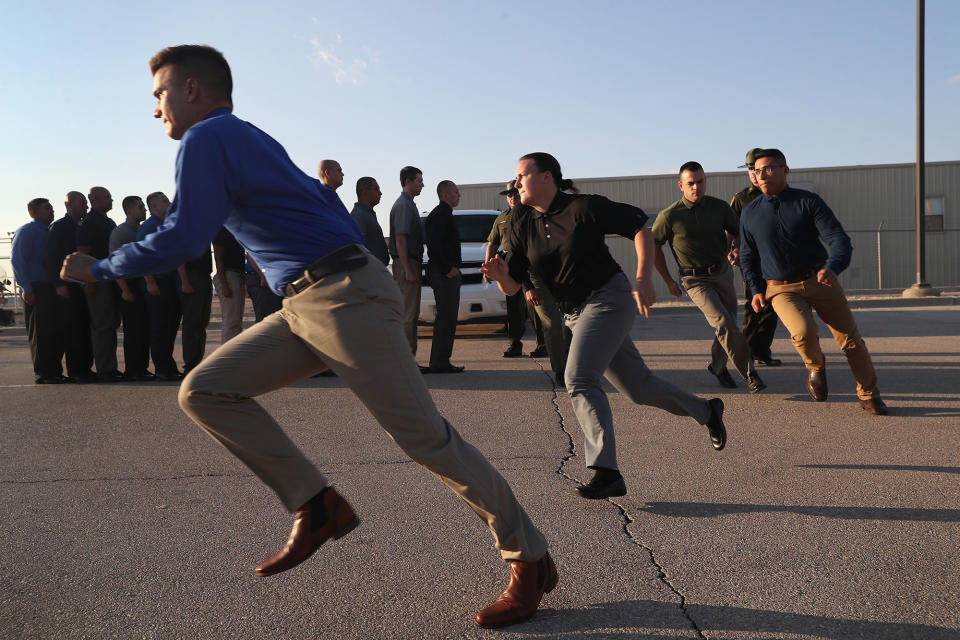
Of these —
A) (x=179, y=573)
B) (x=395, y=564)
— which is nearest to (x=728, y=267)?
(x=395, y=564)

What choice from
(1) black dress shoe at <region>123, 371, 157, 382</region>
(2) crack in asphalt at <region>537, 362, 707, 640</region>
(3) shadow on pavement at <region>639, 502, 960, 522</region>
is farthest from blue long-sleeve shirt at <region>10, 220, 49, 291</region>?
(3) shadow on pavement at <region>639, 502, 960, 522</region>

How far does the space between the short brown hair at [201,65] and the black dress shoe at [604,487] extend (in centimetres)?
230

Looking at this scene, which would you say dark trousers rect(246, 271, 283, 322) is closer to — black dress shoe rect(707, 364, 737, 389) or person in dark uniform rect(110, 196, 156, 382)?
person in dark uniform rect(110, 196, 156, 382)

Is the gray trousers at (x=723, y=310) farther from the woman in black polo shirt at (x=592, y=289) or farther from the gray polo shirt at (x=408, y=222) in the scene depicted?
the gray polo shirt at (x=408, y=222)

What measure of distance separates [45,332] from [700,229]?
21.1ft

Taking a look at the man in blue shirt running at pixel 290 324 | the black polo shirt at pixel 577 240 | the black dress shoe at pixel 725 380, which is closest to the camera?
the man in blue shirt running at pixel 290 324

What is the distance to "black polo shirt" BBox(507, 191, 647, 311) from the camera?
432 cm

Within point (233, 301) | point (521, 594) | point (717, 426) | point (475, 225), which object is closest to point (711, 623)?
point (521, 594)

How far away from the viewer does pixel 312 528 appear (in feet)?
9.39

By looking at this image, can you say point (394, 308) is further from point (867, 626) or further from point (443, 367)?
point (443, 367)

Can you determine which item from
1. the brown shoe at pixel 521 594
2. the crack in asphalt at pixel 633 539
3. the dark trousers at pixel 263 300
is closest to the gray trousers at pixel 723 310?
the crack in asphalt at pixel 633 539

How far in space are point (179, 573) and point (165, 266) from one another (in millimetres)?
1236

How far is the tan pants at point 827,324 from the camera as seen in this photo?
603cm

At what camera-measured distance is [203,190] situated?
2.63 meters
